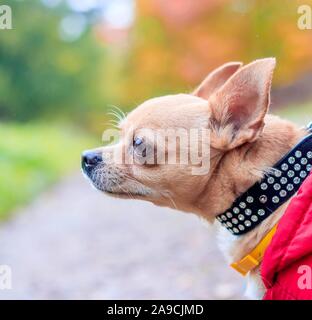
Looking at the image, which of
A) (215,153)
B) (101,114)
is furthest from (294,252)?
(101,114)

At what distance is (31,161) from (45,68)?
7824mm

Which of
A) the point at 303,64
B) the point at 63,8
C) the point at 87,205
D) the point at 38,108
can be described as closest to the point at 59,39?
the point at 63,8

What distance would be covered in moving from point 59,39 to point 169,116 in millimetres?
16222

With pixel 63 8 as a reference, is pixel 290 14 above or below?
below

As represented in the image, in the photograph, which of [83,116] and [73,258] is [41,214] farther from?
[83,116]

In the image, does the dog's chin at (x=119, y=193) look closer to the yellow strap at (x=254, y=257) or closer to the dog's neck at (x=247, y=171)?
the dog's neck at (x=247, y=171)

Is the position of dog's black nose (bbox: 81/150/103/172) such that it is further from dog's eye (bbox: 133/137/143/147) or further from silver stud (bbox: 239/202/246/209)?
silver stud (bbox: 239/202/246/209)

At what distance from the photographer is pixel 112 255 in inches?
232

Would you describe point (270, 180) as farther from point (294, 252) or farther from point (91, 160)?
point (91, 160)

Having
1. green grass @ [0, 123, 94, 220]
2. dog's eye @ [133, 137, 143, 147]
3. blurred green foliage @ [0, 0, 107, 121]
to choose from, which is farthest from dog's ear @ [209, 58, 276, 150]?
blurred green foliage @ [0, 0, 107, 121]

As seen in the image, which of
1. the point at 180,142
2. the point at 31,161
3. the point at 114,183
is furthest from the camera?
the point at 31,161

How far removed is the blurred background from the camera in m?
5.13

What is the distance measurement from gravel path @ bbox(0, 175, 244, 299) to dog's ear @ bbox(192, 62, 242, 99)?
0.87 metres

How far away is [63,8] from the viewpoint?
18031mm
